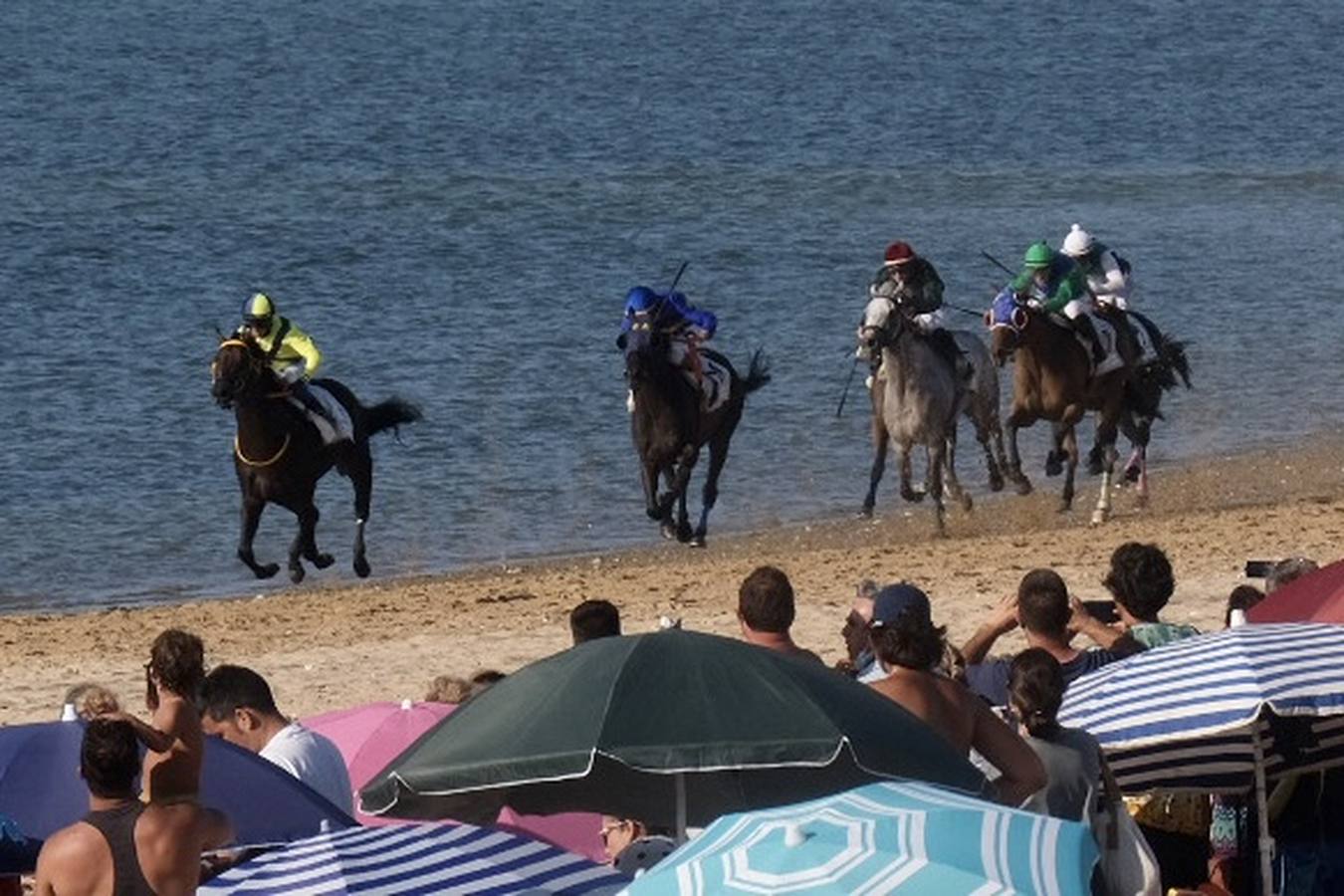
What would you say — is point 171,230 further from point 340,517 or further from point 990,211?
point 340,517

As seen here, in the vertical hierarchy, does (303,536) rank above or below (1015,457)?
below

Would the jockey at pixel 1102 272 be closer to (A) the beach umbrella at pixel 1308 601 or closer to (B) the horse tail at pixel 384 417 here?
(B) the horse tail at pixel 384 417

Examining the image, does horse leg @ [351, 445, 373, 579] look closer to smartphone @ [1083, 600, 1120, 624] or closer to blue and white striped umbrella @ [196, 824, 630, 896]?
smartphone @ [1083, 600, 1120, 624]

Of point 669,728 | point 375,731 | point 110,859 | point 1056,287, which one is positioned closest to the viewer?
point 110,859

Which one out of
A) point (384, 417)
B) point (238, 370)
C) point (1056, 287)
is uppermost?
point (1056, 287)

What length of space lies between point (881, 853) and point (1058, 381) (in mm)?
17625

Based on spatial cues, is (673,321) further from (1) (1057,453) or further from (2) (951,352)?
(1) (1057,453)

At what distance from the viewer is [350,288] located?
138ft

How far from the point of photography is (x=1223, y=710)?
9305 millimetres

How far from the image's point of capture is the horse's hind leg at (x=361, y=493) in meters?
22.5

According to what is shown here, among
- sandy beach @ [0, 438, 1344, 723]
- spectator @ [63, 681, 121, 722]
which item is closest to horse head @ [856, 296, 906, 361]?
sandy beach @ [0, 438, 1344, 723]

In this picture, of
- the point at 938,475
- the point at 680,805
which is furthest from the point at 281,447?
the point at 680,805

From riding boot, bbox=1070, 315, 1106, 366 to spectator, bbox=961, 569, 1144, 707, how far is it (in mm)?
13087

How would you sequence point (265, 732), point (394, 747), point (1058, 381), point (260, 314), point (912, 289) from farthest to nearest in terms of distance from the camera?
1. point (1058, 381)
2. point (912, 289)
3. point (260, 314)
4. point (394, 747)
5. point (265, 732)
